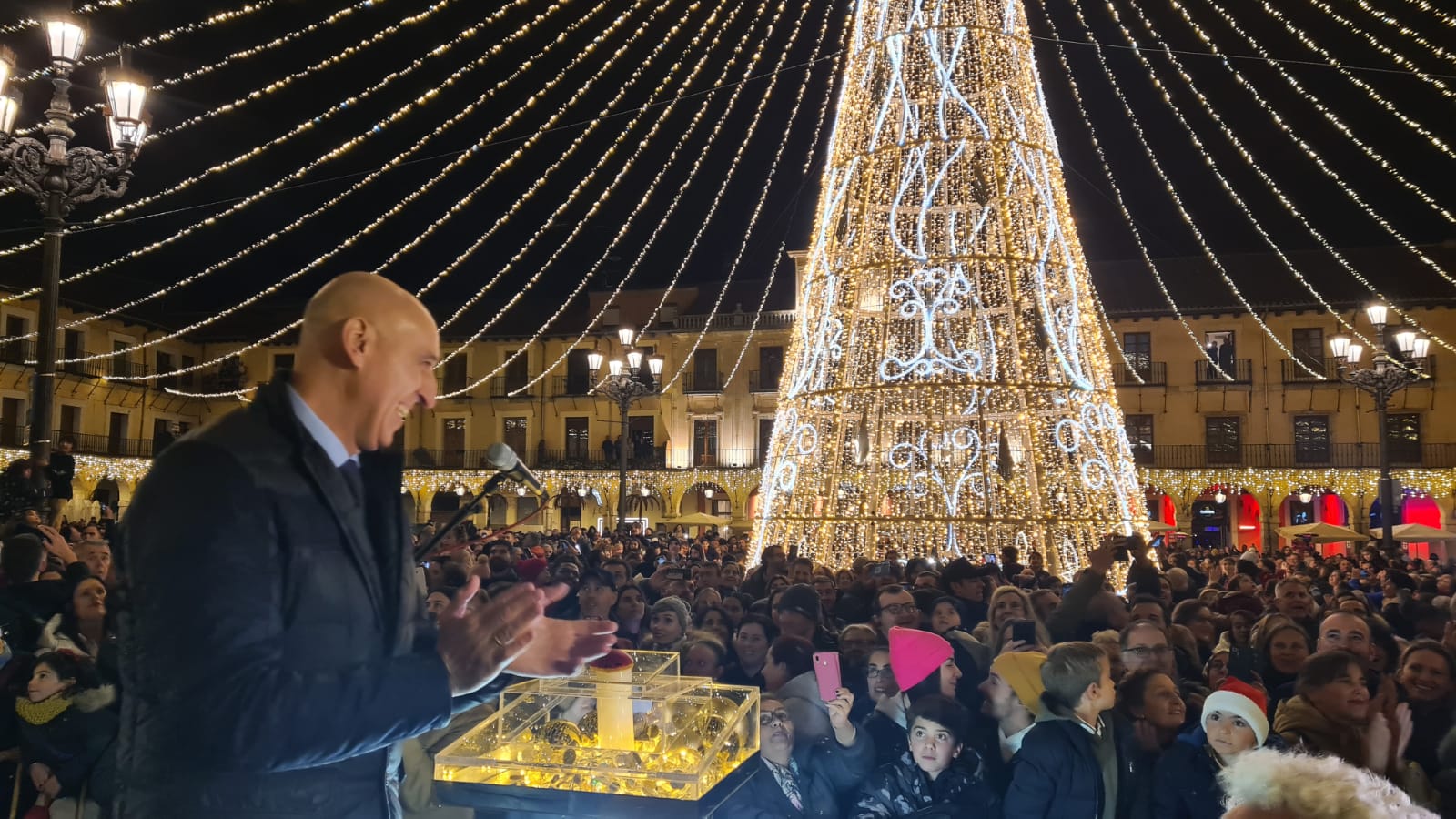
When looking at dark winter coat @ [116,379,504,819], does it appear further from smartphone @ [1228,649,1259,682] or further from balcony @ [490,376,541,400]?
balcony @ [490,376,541,400]

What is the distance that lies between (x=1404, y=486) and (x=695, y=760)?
107 ft

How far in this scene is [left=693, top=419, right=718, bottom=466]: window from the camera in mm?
35125

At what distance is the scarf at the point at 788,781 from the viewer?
3.96 m

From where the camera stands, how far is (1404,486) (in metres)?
28.9

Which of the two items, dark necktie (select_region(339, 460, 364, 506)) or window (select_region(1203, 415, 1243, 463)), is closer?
dark necktie (select_region(339, 460, 364, 506))

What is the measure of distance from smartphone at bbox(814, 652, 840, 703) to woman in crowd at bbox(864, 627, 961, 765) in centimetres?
21

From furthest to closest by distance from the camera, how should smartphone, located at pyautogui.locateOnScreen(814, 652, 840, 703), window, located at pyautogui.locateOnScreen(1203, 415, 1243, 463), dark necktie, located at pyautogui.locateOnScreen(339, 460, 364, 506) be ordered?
window, located at pyautogui.locateOnScreen(1203, 415, 1243, 463) < smartphone, located at pyautogui.locateOnScreen(814, 652, 840, 703) < dark necktie, located at pyautogui.locateOnScreen(339, 460, 364, 506)

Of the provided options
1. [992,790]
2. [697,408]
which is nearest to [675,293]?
[697,408]

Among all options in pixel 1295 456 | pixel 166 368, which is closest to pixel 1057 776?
pixel 1295 456

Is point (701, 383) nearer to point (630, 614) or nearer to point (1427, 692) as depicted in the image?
point (630, 614)

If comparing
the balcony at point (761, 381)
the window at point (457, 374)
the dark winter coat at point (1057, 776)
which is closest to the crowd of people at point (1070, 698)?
the dark winter coat at point (1057, 776)

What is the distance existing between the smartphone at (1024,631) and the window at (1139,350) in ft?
91.7

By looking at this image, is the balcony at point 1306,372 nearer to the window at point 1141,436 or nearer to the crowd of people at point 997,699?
the window at point 1141,436

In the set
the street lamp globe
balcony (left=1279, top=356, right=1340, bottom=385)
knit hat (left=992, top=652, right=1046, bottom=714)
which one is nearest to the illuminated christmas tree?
knit hat (left=992, top=652, right=1046, bottom=714)
